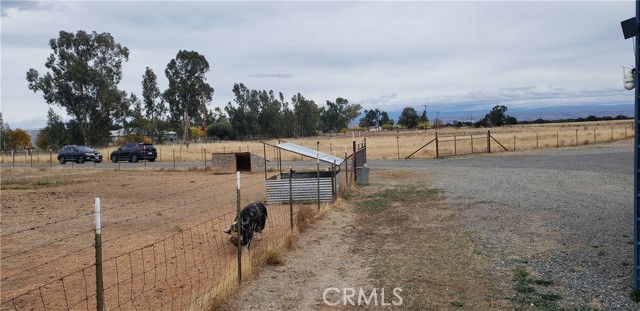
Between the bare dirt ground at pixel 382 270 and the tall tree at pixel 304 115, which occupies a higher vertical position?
the tall tree at pixel 304 115

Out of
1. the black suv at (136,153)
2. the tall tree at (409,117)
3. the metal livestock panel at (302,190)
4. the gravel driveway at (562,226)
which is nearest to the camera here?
the gravel driveway at (562,226)

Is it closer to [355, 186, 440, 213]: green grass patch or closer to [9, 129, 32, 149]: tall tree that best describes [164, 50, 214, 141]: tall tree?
[9, 129, 32, 149]: tall tree

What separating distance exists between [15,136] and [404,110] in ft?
285

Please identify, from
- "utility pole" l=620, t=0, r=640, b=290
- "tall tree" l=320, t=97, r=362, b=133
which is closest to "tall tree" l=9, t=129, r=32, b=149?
"tall tree" l=320, t=97, r=362, b=133

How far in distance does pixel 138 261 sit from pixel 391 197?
8.72 m

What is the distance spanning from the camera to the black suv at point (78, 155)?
4228 centimetres

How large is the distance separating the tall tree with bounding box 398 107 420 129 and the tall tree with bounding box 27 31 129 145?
77580 mm

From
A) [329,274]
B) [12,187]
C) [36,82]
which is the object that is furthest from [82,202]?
[36,82]

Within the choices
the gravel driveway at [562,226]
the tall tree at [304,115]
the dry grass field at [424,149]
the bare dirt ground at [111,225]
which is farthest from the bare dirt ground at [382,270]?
the tall tree at [304,115]

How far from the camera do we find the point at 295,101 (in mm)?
120188

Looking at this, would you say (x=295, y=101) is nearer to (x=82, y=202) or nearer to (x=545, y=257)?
(x=82, y=202)

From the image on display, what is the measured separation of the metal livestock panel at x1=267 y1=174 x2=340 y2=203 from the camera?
14070 mm

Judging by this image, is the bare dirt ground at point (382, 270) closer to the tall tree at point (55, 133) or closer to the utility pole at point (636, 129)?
the utility pole at point (636, 129)

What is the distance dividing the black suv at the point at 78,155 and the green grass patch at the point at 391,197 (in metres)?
32.4
